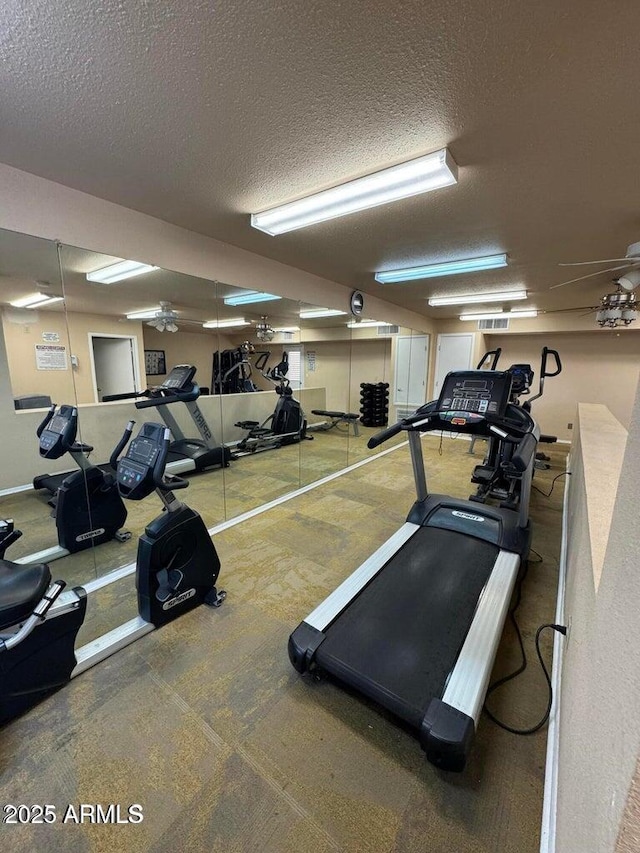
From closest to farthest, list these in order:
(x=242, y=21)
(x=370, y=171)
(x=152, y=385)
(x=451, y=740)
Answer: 1. (x=242, y=21)
2. (x=451, y=740)
3. (x=370, y=171)
4. (x=152, y=385)

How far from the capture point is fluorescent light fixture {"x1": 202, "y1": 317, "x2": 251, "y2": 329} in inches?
141

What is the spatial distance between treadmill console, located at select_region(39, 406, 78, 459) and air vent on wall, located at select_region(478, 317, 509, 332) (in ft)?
22.8

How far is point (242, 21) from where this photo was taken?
3.40 feet

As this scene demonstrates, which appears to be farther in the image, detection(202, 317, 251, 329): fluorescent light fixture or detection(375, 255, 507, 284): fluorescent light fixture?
detection(202, 317, 251, 329): fluorescent light fixture

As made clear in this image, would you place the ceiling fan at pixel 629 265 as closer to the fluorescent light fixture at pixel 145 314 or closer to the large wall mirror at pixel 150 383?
the large wall mirror at pixel 150 383

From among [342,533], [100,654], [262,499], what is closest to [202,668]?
[100,654]

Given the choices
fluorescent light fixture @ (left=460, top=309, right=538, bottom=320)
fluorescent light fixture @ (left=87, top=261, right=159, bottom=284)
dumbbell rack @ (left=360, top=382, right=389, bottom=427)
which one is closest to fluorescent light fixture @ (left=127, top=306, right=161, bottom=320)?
fluorescent light fixture @ (left=87, top=261, right=159, bottom=284)

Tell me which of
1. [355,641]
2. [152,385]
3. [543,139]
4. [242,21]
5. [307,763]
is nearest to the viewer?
[242,21]

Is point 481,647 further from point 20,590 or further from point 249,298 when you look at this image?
point 249,298

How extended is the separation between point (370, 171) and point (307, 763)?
278 cm

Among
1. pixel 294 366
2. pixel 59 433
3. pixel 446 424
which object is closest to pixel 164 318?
pixel 59 433

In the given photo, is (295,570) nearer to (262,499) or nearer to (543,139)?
(262,499)

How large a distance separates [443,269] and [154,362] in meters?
3.33

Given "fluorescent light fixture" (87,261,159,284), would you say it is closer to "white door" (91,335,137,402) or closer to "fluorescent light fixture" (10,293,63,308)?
"fluorescent light fixture" (10,293,63,308)
